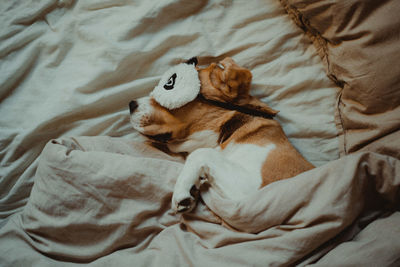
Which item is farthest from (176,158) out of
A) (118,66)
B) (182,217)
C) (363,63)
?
(363,63)

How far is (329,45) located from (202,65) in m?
0.68

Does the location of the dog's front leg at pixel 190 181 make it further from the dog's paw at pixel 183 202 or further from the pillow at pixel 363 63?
the pillow at pixel 363 63

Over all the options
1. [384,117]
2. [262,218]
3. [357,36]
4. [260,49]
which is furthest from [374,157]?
[260,49]

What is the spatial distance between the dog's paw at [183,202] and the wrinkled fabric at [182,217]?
0.05 m

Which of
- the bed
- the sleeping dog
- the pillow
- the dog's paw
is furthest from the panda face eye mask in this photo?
the pillow

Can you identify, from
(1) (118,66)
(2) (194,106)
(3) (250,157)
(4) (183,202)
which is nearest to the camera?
(4) (183,202)

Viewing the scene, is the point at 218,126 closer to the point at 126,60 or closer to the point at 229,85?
the point at 229,85

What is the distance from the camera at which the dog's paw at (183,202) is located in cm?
114

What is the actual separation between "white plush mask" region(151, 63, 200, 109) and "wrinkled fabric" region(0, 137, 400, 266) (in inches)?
11.3

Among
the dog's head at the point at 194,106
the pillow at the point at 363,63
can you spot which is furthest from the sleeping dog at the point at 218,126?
the pillow at the point at 363,63

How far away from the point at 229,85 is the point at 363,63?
613 millimetres

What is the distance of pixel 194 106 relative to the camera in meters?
1.44

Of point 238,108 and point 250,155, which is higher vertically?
point 238,108

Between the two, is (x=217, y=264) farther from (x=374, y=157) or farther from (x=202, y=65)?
(x=202, y=65)
